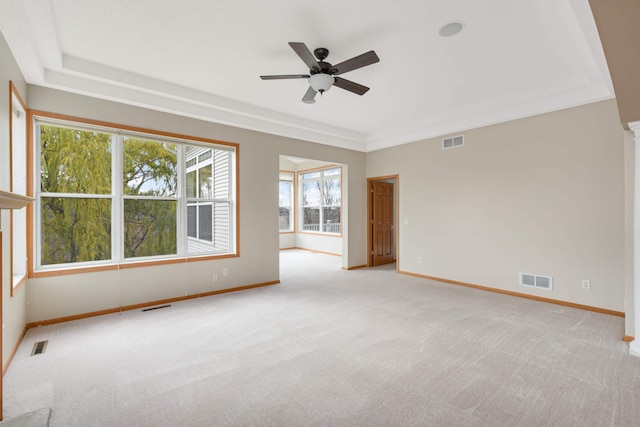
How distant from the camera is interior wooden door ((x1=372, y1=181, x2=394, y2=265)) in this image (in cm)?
700

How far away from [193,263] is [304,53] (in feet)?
10.8

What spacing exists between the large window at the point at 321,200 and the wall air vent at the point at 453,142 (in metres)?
3.65

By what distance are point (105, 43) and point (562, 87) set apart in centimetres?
528

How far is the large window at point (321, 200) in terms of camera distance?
8891 millimetres

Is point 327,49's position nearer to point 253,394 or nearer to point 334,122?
point 334,122

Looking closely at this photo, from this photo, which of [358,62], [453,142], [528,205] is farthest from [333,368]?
[453,142]

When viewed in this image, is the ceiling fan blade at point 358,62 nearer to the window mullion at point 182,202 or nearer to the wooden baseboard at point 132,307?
the window mullion at point 182,202

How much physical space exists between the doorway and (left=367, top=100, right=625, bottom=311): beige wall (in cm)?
105

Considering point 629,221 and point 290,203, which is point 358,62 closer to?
point 629,221

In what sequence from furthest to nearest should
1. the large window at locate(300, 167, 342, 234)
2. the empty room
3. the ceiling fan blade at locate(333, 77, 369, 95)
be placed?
the large window at locate(300, 167, 342, 234) → the ceiling fan blade at locate(333, 77, 369, 95) → the empty room

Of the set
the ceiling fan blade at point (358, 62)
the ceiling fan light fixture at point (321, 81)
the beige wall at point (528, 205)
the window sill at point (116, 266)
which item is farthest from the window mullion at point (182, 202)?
the beige wall at point (528, 205)

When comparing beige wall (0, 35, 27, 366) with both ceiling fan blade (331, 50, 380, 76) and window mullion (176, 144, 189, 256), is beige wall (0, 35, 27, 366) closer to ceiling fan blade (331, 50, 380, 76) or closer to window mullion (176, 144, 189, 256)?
window mullion (176, 144, 189, 256)

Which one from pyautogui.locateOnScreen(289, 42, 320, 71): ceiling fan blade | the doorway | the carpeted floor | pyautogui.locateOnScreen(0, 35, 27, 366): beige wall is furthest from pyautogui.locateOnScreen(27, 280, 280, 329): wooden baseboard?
pyautogui.locateOnScreen(289, 42, 320, 71): ceiling fan blade

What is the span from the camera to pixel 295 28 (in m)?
2.72
